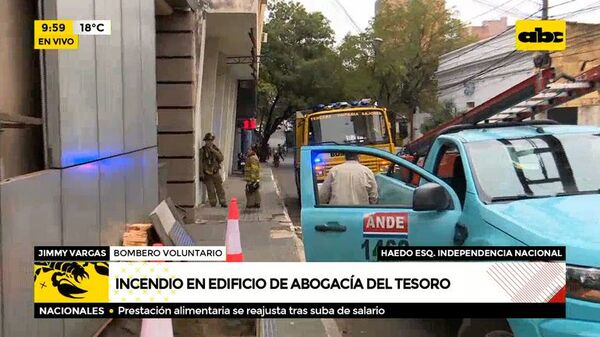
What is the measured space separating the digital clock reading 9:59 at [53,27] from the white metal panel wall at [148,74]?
119 inches

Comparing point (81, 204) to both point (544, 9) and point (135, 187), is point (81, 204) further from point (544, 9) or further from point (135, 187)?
point (544, 9)

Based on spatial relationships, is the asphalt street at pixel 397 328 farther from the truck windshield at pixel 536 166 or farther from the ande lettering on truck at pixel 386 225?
the truck windshield at pixel 536 166

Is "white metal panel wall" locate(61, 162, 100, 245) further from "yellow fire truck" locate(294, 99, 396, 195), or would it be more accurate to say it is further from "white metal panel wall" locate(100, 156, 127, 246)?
"yellow fire truck" locate(294, 99, 396, 195)

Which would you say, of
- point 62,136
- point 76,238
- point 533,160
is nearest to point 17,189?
point 62,136

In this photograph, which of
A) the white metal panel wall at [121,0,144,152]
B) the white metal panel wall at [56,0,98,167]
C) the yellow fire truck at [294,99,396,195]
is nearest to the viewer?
the white metal panel wall at [56,0,98,167]

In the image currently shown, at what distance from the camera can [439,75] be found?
120ft

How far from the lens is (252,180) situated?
13961 mm

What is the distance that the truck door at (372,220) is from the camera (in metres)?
4.41

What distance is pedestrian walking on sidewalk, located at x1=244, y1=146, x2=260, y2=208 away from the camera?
13898 millimetres

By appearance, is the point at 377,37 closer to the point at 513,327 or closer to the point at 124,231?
the point at 124,231

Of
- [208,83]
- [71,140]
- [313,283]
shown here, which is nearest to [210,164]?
[208,83]

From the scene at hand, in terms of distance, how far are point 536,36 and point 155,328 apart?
14.7 m

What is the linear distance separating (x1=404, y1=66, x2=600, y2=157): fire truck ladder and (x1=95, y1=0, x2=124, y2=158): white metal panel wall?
5.52 metres
